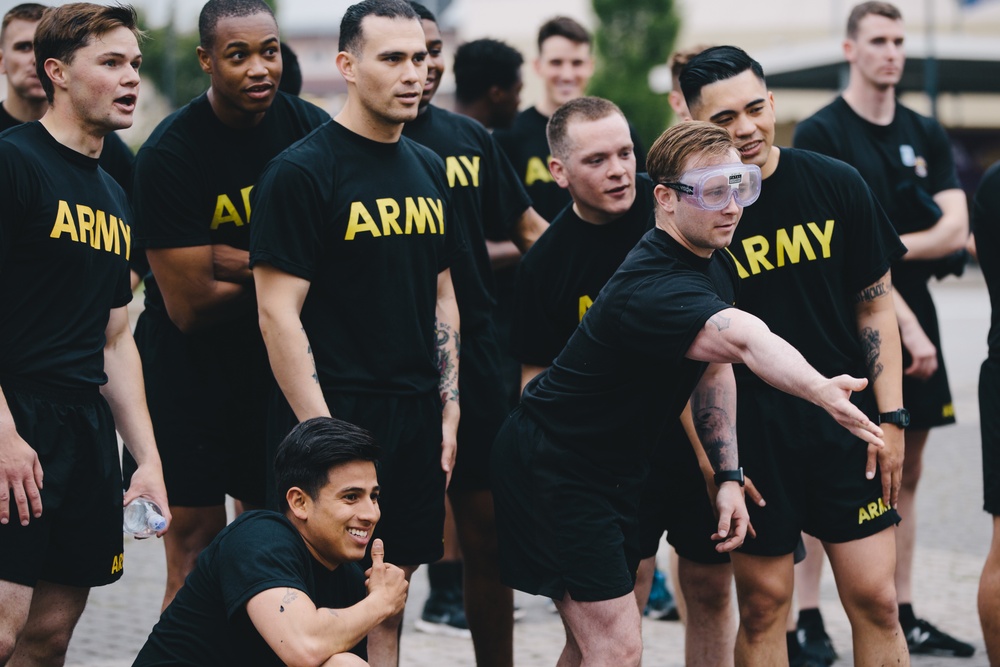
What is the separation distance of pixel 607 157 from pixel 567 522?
54.9 inches

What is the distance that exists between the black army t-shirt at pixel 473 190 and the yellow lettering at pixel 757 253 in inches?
44.8

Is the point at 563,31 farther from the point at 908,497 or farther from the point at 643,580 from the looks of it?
the point at 643,580

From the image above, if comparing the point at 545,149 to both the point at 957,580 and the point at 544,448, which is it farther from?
the point at 957,580

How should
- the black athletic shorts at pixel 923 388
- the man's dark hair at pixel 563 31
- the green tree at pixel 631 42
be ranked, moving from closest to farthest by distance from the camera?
the black athletic shorts at pixel 923 388 → the man's dark hair at pixel 563 31 → the green tree at pixel 631 42

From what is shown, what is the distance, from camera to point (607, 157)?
16.0 ft

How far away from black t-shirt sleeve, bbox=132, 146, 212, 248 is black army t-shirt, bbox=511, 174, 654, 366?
119cm

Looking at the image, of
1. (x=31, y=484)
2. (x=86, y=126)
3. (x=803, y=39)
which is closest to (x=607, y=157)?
(x=86, y=126)

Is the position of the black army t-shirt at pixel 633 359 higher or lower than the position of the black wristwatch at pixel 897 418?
higher

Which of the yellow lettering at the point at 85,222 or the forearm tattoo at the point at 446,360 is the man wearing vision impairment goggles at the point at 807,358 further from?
the yellow lettering at the point at 85,222

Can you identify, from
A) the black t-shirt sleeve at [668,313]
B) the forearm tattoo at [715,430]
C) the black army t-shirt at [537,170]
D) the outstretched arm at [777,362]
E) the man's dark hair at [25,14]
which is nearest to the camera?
the outstretched arm at [777,362]

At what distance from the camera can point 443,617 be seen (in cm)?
654

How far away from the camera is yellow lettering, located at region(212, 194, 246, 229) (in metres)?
5.04

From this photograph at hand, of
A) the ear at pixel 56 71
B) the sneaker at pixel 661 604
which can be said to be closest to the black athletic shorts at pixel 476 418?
the sneaker at pixel 661 604

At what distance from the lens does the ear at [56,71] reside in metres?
4.28
